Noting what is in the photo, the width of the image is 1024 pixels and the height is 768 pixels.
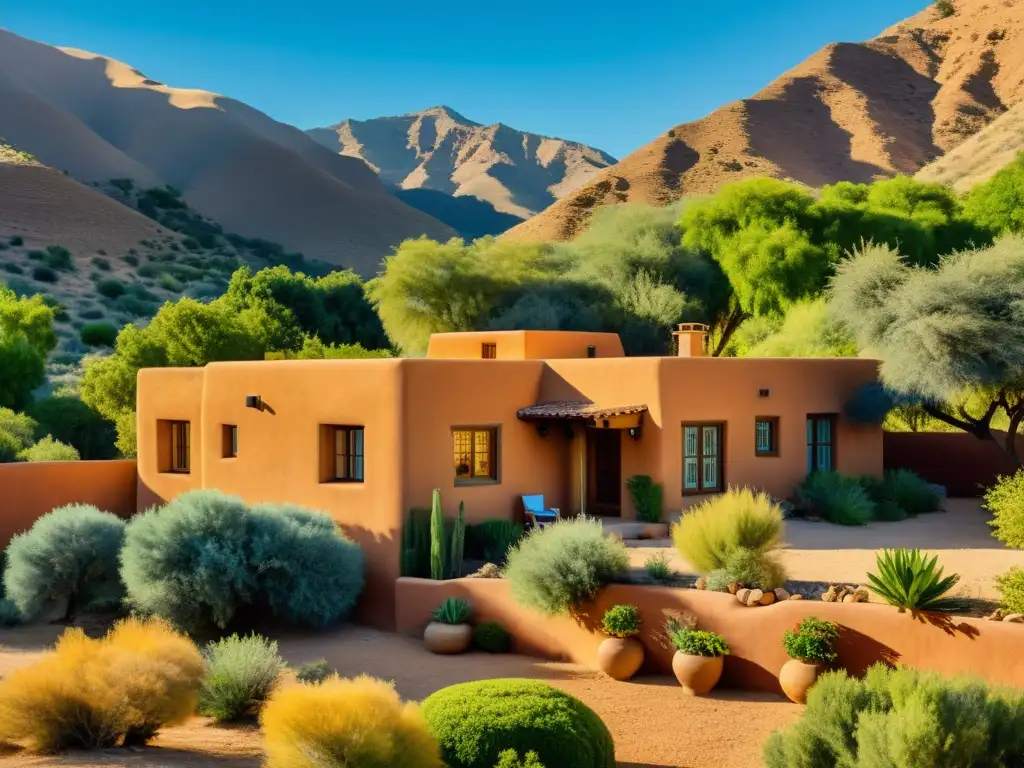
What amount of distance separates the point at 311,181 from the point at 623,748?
100448 millimetres

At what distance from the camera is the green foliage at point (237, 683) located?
487 inches

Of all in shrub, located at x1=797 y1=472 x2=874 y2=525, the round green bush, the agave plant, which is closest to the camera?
the round green bush

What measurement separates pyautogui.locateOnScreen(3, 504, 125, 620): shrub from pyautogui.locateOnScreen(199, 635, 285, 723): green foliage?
22.2 ft

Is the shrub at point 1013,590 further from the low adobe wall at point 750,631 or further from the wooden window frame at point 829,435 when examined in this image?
the wooden window frame at point 829,435

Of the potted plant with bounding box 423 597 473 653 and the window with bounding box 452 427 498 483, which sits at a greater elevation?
the window with bounding box 452 427 498 483

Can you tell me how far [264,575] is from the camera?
55.4ft

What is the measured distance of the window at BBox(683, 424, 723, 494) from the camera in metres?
19.1

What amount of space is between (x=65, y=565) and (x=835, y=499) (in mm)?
12969

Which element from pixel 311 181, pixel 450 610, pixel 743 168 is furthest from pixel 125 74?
pixel 450 610

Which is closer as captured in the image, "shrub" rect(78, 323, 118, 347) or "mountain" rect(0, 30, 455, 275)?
"shrub" rect(78, 323, 118, 347)

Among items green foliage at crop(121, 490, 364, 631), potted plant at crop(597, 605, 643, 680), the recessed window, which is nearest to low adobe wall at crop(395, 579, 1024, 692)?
potted plant at crop(597, 605, 643, 680)

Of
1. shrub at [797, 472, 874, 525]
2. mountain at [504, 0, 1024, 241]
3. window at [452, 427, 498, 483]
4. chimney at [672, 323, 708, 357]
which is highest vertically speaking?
Answer: mountain at [504, 0, 1024, 241]

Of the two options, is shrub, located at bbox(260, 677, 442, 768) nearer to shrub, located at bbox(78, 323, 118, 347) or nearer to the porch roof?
the porch roof

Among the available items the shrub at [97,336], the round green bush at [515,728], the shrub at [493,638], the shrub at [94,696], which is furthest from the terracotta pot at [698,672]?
the shrub at [97,336]
